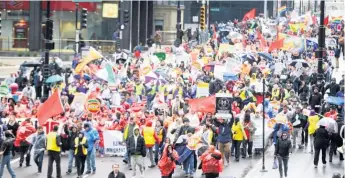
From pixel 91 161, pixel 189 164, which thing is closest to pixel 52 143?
pixel 91 161

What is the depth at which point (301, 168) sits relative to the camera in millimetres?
22531

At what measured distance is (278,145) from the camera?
20375mm

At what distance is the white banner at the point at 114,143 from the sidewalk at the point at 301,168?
381 cm

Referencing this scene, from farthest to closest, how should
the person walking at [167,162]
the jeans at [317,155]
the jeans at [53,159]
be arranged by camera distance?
1. the jeans at [317,155]
2. the jeans at [53,159]
3. the person walking at [167,162]

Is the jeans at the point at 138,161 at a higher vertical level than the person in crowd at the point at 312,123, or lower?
lower

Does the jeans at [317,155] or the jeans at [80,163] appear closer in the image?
the jeans at [80,163]

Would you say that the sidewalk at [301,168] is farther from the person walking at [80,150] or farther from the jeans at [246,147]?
the person walking at [80,150]

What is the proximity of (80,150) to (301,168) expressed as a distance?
228 inches

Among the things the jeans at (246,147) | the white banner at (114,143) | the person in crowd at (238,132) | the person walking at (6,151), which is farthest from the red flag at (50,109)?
the jeans at (246,147)

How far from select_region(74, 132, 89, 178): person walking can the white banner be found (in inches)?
122

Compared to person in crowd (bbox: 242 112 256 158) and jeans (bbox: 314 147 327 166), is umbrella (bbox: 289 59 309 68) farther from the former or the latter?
jeans (bbox: 314 147 327 166)

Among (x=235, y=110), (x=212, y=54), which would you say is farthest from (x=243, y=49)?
(x=235, y=110)

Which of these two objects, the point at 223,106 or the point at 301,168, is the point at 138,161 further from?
the point at 301,168

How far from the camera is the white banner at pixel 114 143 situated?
2416 cm
